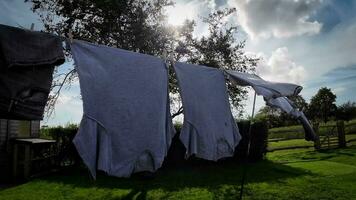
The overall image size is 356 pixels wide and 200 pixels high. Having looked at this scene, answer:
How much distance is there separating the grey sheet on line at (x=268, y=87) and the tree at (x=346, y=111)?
80121 millimetres

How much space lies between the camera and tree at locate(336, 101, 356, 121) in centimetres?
8000

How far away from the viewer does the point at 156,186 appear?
10695 mm

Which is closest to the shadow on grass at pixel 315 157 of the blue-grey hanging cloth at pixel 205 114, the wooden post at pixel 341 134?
the wooden post at pixel 341 134

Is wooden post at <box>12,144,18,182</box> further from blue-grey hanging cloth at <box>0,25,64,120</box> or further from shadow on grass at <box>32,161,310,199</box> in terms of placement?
blue-grey hanging cloth at <box>0,25,64,120</box>

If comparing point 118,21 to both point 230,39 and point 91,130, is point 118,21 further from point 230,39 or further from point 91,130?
point 91,130

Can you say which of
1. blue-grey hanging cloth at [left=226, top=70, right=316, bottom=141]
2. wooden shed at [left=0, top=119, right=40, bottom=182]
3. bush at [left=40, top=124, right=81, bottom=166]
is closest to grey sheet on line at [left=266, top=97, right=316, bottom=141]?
blue-grey hanging cloth at [left=226, top=70, right=316, bottom=141]

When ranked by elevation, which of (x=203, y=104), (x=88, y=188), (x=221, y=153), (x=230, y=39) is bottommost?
(x=88, y=188)

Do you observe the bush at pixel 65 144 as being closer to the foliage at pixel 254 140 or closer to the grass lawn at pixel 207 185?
the grass lawn at pixel 207 185

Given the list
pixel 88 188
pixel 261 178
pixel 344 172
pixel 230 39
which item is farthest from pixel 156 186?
pixel 230 39

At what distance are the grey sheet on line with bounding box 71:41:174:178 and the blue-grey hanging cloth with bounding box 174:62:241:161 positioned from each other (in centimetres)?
41

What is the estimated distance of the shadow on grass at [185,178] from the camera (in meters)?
10.6

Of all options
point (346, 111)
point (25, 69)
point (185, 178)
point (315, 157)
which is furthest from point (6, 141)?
point (346, 111)

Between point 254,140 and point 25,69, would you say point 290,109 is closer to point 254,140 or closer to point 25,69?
point 25,69

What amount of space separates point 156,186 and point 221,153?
16.6 feet
